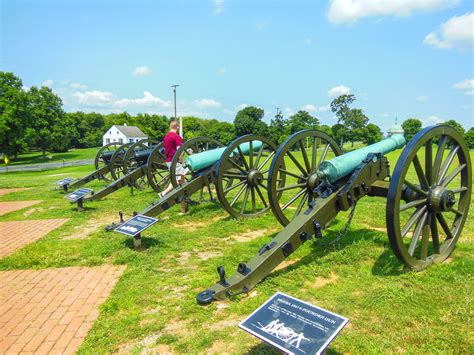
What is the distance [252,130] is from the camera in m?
57.1

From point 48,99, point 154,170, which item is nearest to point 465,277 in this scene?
point 154,170

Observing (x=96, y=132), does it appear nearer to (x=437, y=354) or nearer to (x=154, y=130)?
(x=154, y=130)

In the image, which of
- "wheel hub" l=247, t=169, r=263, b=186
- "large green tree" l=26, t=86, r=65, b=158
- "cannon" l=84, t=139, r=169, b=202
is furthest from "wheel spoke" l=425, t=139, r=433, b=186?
"large green tree" l=26, t=86, r=65, b=158

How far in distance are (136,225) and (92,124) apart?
81.9m

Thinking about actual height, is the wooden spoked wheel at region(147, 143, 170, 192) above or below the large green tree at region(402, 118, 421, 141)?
below

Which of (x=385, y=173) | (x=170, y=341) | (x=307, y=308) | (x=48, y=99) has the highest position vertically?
(x=48, y=99)

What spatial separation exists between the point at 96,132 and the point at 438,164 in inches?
3095

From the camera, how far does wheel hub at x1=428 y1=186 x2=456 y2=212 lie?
352cm

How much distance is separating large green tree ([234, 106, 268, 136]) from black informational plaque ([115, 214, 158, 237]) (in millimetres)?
50278

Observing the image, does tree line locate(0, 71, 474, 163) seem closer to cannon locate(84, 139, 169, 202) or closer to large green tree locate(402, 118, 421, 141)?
large green tree locate(402, 118, 421, 141)

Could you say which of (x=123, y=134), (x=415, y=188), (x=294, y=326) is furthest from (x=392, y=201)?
(x=123, y=134)

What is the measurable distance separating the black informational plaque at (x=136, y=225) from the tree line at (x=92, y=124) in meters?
25.3

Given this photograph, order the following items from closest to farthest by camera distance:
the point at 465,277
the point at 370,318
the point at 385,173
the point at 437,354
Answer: the point at 437,354
the point at 370,318
the point at 465,277
the point at 385,173

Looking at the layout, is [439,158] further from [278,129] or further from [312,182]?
[278,129]
